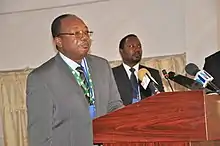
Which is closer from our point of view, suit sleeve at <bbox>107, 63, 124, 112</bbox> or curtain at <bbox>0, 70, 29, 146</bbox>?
suit sleeve at <bbox>107, 63, 124, 112</bbox>

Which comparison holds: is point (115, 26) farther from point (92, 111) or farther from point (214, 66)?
point (92, 111)

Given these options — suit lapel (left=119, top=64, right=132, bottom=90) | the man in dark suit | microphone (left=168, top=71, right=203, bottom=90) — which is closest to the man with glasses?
microphone (left=168, top=71, right=203, bottom=90)

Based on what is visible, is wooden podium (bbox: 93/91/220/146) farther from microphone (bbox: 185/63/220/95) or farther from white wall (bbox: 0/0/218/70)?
white wall (bbox: 0/0/218/70)

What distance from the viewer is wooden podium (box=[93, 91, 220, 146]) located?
1.61m

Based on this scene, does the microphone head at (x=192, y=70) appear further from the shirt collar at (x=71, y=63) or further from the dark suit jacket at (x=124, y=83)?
the dark suit jacket at (x=124, y=83)

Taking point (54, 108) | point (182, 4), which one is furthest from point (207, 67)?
point (182, 4)

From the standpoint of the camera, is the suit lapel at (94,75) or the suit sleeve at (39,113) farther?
the suit lapel at (94,75)

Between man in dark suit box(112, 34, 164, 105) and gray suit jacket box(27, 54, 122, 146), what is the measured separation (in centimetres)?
161

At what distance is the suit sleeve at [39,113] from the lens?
2.10m

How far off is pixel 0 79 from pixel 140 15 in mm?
2123

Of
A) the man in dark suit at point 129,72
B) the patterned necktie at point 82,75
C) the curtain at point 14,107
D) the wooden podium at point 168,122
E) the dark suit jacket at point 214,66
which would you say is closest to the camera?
the wooden podium at point 168,122

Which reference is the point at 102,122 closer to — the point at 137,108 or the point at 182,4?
the point at 137,108

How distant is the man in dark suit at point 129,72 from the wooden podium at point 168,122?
202 cm

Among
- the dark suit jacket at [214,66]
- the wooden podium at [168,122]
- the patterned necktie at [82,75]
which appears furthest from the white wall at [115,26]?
the wooden podium at [168,122]
